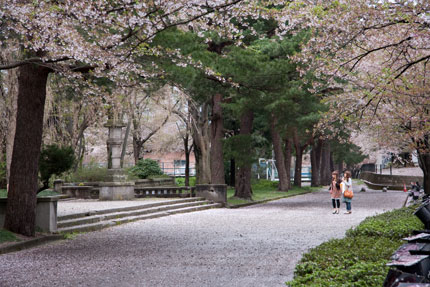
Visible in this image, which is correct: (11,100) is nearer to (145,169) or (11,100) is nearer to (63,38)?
(145,169)

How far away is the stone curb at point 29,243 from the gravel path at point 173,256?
10.0 inches

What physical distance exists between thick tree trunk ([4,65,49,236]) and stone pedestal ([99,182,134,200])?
1370 cm

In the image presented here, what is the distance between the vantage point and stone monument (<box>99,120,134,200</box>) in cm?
2702

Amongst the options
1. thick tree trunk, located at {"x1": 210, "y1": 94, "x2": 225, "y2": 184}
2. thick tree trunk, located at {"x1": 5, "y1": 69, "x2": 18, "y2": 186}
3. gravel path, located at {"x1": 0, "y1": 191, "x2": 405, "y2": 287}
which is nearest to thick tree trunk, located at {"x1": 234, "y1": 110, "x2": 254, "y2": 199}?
thick tree trunk, located at {"x1": 210, "y1": 94, "x2": 225, "y2": 184}

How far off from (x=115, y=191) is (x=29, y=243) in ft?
47.4

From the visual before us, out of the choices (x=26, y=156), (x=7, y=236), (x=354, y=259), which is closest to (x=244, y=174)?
(x=26, y=156)

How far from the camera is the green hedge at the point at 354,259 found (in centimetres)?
554

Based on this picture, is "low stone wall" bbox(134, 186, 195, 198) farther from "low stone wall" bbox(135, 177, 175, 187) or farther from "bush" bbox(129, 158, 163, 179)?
"bush" bbox(129, 158, 163, 179)

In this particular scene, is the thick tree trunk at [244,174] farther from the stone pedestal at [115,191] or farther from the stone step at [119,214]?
the stone pedestal at [115,191]

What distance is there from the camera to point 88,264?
32.7 feet

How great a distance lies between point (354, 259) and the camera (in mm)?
6812

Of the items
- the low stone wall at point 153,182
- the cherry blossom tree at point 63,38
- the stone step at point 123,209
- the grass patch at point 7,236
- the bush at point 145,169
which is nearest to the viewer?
the cherry blossom tree at point 63,38

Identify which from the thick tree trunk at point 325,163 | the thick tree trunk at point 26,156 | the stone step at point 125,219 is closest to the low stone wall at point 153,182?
the stone step at point 125,219

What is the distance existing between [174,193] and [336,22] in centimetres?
1872
